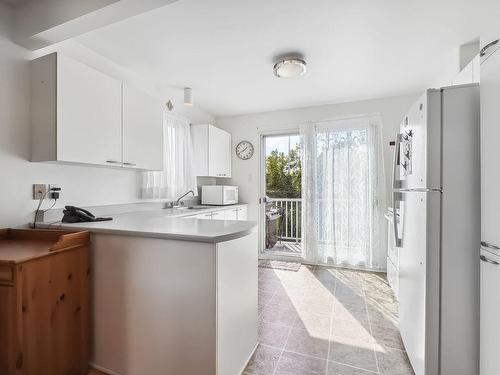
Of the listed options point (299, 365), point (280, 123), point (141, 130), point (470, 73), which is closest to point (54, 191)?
point (141, 130)

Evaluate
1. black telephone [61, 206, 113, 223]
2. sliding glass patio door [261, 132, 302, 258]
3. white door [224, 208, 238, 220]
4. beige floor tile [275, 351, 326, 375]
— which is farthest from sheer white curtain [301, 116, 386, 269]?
black telephone [61, 206, 113, 223]

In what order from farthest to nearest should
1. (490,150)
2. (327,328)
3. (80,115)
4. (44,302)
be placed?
(327,328)
(80,115)
(44,302)
(490,150)

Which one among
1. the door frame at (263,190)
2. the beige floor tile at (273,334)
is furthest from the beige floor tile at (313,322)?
the door frame at (263,190)

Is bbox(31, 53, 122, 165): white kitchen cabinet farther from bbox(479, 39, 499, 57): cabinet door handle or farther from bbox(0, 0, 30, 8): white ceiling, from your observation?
bbox(479, 39, 499, 57): cabinet door handle

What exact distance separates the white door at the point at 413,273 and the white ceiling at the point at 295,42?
1.31m

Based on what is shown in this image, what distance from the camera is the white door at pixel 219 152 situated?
357cm

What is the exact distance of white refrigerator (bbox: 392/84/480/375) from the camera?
120 cm

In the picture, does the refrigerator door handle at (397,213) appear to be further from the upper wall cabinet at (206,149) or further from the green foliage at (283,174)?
the upper wall cabinet at (206,149)

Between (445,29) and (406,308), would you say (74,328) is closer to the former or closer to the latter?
(406,308)

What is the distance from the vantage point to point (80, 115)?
5.69ft

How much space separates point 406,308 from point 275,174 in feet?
9.10

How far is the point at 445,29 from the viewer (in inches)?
72.1

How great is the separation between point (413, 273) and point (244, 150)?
310 cm

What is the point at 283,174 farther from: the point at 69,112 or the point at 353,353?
the point at 69,112
